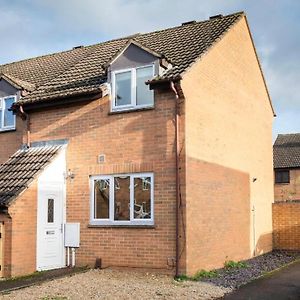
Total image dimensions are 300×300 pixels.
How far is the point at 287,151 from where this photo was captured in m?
42.9

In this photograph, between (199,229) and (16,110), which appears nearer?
(199,229)

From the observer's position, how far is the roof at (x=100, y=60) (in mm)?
13734

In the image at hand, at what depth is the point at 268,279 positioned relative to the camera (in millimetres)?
12305

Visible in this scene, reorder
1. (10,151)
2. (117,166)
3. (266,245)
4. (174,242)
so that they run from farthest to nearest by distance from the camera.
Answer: (266,245)
(10,151)
(117,166)
(174,242)

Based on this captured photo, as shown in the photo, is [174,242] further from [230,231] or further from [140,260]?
[230,231]

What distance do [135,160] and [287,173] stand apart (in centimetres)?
3085

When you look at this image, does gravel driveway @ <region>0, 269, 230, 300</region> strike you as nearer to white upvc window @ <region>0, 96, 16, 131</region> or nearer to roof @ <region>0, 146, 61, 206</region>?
roof @ <region>0, 146, 61, 206</region>

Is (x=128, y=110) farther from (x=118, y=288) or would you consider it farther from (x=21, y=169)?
(x=118, y=288)

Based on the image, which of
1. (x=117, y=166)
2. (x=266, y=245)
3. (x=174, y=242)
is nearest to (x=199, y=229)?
(x=174, y=242)

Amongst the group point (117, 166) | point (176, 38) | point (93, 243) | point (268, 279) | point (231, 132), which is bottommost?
point (268, 279)

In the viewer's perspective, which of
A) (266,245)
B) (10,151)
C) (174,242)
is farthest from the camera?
(266,245)

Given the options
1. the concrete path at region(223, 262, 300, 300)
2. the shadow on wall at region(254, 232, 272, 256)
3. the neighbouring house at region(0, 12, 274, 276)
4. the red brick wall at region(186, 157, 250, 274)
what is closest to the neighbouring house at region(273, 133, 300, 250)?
the shadow on wall at region(254, 232, 272, 256)

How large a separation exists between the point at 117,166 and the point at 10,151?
4.44 m

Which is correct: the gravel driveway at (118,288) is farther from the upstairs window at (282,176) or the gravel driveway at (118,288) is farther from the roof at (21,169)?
the upstairs window at (282,176)
